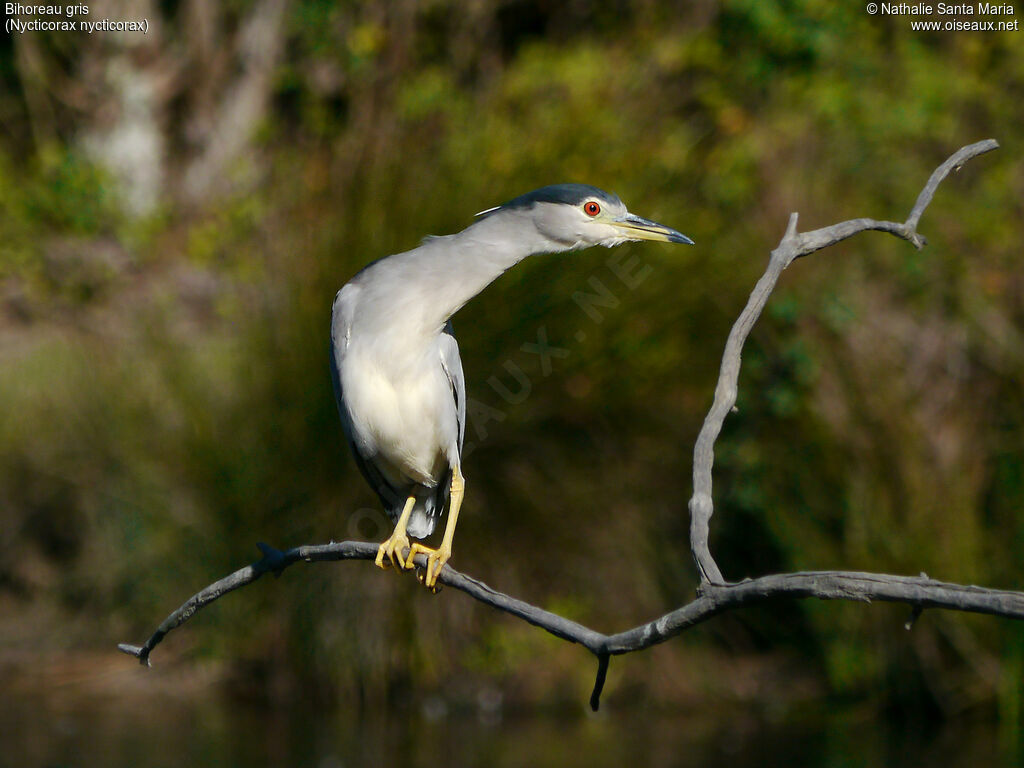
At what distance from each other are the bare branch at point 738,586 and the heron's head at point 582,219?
91 centimetres

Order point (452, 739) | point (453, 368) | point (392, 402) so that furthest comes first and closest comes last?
1. point (452, 739)
2. point (453, 368)
3. point (392, 402)

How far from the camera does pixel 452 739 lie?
241 inches

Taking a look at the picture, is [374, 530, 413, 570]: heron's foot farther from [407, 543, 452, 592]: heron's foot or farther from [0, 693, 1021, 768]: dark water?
[0, 693, 1021, 768]: dark water

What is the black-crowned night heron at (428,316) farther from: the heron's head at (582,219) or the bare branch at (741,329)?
the bare branch at (741,329)

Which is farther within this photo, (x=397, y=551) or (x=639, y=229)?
(x=397, y=551)

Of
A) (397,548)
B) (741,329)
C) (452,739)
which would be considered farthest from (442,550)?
A: (452,739)

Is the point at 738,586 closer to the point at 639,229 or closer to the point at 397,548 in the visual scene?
the point at 639,229

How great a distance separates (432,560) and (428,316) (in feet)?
2.04

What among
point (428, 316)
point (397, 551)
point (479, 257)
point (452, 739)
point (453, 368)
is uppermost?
→ point (479, 257)

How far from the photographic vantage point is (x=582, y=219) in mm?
2955

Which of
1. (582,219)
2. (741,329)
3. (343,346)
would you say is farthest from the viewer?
(343,346)

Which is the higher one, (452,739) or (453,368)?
(453,368)

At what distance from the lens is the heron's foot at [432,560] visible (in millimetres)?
2924

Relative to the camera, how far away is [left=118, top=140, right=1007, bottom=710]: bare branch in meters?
1.54
